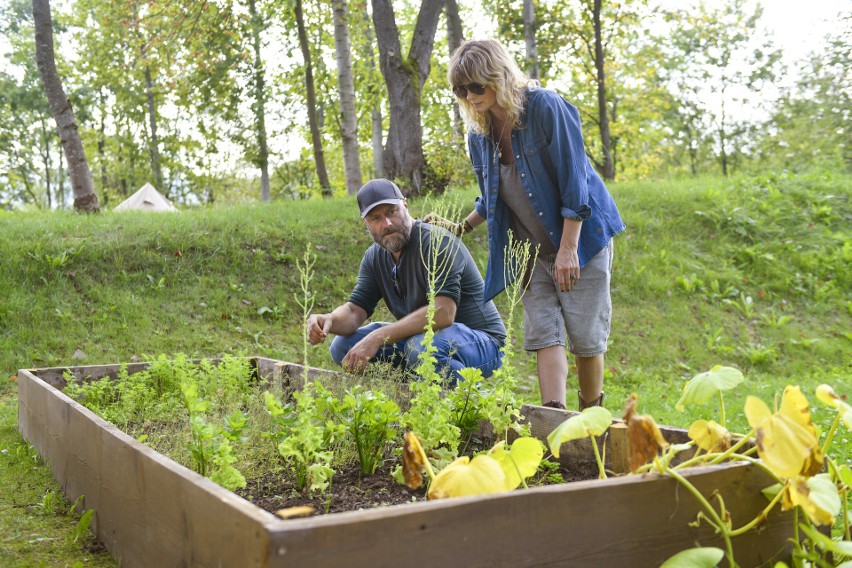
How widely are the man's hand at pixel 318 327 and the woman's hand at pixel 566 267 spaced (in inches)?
49.5

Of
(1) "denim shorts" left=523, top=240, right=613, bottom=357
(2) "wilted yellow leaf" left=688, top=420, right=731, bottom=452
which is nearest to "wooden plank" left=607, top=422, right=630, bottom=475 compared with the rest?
(2) "wilted yellow leaf" left=688, top=420, right=731, bottom=452

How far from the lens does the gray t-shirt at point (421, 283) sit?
4090mm

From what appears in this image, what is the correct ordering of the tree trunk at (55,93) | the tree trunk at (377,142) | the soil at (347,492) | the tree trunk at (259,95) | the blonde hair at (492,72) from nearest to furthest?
the soil at (347,492) → the blonde hair at (492,72) → the tree trunk at (55,93) → the tree trunk at (259,95) → the tree trunk at (377,142)

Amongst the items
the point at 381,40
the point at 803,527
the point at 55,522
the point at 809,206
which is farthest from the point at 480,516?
the point at 809,206

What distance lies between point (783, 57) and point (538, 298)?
29051 mm

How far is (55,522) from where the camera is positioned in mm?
3029

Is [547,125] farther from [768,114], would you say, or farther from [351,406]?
[768,114]

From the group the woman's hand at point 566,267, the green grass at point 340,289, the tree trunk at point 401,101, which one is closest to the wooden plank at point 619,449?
the woman's hand at point 566,267

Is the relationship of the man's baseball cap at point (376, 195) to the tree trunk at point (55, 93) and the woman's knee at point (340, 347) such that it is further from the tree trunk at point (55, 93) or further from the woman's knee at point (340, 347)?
the tree trunk at point (55, 93)

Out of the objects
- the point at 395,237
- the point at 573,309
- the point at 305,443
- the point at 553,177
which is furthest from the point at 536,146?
the point at 305,443

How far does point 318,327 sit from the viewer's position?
4008 mm

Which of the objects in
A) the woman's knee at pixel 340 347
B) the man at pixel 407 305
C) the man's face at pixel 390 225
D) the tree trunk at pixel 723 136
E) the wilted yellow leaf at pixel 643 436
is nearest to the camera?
the wilted yellow leaf at pixel 643 436

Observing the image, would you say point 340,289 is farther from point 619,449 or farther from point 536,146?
point 619,449

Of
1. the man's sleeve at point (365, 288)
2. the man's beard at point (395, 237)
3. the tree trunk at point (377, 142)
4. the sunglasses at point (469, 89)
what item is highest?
the tree trunk at point (377, 142)
